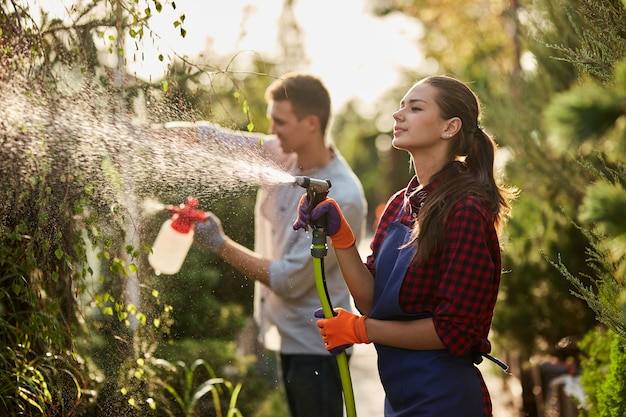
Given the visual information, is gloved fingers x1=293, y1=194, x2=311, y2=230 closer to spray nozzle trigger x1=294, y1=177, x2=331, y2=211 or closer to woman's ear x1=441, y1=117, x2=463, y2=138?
spray nozzle trigger x1=294, y1=177, x2=331, y2=211

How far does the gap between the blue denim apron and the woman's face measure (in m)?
0.24

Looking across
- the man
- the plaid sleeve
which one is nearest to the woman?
the plaid sleeve

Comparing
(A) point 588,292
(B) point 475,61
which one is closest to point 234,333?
(A) point 588,292

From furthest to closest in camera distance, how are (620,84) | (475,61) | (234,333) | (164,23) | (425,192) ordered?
(475,61) → (234,333) → (164,23) → (425,192) → (620,84)

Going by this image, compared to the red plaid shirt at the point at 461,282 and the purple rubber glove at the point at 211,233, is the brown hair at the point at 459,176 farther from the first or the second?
the purple rubber glove at the point at 211,233

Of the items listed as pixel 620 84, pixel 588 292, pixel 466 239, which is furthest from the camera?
pixel 588 292

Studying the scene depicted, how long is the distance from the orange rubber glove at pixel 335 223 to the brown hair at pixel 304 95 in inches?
45.8

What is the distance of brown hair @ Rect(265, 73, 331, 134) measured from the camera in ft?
12.2

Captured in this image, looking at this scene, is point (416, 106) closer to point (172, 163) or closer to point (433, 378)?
point (433, 378)

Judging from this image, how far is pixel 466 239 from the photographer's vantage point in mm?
2393

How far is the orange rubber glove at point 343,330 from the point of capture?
2.55 m

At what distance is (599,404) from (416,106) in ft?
4.45

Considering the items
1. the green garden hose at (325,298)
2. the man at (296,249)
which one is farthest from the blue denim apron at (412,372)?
the man at (296,249)

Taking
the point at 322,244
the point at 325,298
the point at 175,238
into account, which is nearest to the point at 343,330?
the point at 325,298
